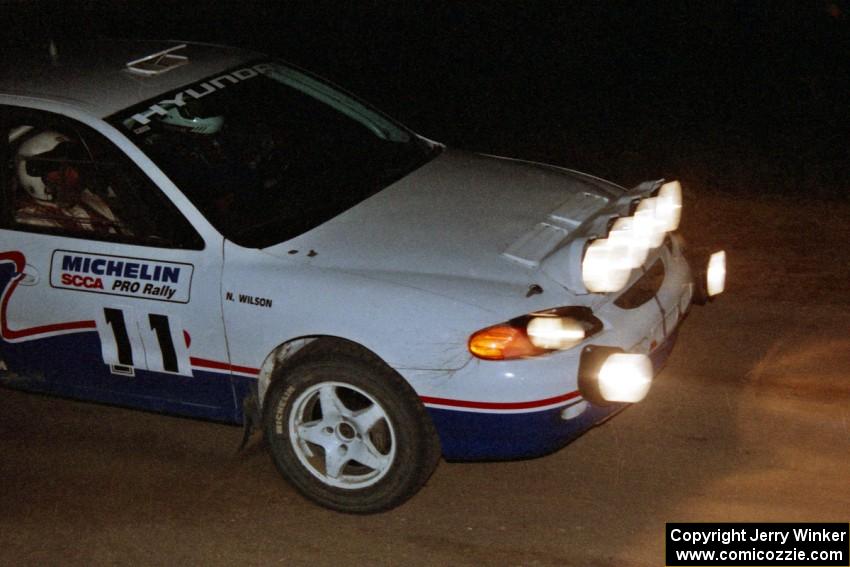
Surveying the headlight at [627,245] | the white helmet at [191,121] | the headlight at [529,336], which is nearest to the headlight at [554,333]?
the headlight at [529,336]

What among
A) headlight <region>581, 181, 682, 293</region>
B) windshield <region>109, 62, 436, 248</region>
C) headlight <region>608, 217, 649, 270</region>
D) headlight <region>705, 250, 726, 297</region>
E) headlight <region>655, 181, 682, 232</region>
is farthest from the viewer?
headlight <region>705, 250, 726, 297</region>

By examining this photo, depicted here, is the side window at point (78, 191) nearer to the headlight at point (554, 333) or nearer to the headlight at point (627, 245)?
the headlight at point (554, 333)

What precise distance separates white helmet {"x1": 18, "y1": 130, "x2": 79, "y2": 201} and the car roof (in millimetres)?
194

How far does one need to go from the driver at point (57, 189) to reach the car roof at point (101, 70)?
0.21 meters

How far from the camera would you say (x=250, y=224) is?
4754 mm

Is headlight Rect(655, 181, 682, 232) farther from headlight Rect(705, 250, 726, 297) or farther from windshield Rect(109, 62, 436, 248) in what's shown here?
windshield Rect(109, 62, 436, 248)

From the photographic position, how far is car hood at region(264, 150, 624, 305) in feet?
14.4

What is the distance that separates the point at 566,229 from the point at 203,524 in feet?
6.02

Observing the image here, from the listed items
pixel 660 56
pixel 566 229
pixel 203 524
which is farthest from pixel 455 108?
pixel 203 524

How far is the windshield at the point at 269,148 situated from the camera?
4793 millimetres

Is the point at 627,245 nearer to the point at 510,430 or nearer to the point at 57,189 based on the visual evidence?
the point at 510,430

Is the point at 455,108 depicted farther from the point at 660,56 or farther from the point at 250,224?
the point at 250,224

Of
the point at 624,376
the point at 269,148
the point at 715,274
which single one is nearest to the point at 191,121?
the point at 269,148

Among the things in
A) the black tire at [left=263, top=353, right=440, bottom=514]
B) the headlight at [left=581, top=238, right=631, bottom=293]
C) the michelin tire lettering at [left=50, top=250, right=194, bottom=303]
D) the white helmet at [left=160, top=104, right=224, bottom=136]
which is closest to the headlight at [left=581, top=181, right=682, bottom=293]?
the headlight at [left=581, top=238, right=631, bottom=293]
